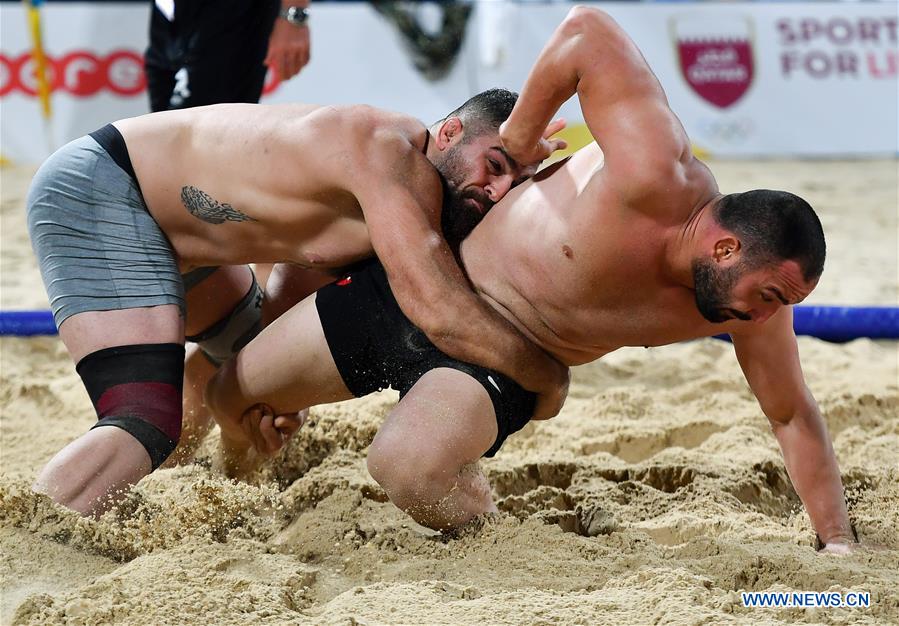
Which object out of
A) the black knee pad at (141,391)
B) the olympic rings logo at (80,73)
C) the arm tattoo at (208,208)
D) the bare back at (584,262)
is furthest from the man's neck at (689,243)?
the olympic rings logo at (80,73)

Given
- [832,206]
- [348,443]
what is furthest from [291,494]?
[832,206]

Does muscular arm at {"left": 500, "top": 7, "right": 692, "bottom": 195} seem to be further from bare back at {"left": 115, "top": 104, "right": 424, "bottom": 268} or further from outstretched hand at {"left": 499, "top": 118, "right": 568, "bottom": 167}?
bare back at {"left": 115, "top": 104, "right": 424, "bottom": 268}

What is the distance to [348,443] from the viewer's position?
3.07 meters

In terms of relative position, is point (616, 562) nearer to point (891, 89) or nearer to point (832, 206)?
point (832, 206)

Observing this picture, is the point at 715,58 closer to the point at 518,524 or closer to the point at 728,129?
the point at 728,129

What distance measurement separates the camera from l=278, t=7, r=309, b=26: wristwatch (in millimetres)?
3730

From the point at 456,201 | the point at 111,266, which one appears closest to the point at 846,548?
the point at 456,201

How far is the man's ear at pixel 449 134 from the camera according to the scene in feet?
8.68

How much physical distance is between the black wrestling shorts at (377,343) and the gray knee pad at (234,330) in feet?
1.60

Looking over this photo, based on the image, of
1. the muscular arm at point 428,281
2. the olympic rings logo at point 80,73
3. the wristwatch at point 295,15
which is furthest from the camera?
the olympic rings logo at point 80,73

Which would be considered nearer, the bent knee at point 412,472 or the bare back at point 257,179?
the bent knee at point 412,472

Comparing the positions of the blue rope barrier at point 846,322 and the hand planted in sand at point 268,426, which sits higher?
the hand planted in sand at point 268,426

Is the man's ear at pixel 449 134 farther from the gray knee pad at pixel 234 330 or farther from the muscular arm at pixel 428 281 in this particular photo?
the gray knee pad at pixel 234 330

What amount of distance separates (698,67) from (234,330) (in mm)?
5943
